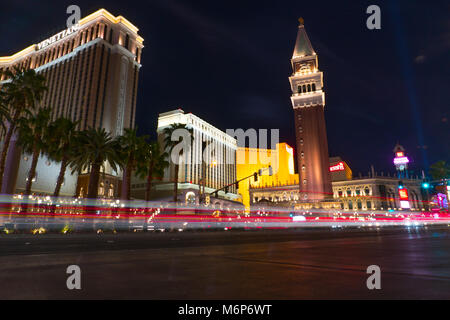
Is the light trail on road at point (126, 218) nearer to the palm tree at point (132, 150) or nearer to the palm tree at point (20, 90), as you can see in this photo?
the palm tree at point (132, 150)

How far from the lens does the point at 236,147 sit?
499 ft

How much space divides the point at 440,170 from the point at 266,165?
70.4m

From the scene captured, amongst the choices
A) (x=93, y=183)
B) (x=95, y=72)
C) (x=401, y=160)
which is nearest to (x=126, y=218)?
(x=93, y=183)

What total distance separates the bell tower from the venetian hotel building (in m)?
62.3

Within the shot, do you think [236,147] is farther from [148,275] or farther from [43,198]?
[148,275]

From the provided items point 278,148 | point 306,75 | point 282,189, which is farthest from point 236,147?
point 306,75

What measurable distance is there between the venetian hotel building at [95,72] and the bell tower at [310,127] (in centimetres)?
6228

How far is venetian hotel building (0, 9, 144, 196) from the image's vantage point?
96438 mm

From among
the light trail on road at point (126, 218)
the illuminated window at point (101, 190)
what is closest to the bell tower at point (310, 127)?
the light trail on road at point (126, 218)

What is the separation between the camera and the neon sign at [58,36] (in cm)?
11069

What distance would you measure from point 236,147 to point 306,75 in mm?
61928

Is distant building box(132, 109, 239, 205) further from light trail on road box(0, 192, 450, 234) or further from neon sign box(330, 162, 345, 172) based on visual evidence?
neon sign box(330, 162, 345, 172)

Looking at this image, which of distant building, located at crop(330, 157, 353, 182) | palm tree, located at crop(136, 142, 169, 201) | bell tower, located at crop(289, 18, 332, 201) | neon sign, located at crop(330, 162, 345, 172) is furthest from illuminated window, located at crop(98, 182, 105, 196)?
neon sign, located at crop(330, 162, 345, 172)
